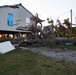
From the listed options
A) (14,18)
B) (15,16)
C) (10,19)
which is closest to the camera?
(10,19)

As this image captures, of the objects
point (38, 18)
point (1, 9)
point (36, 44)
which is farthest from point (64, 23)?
point (36, 44)

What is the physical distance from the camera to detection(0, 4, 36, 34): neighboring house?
31.1 meters

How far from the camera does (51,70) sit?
793cm

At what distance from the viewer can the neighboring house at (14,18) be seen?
31.1 meters

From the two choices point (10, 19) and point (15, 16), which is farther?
point (15, 16)

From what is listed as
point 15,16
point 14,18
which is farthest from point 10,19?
point 15,16


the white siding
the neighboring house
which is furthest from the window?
the white siding

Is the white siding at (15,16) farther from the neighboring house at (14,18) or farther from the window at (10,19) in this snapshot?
the window at (10,19)

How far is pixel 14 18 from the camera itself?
110 feet

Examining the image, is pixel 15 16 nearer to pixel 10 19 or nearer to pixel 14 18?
pixel 14 18

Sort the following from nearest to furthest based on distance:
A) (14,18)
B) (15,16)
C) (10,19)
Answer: (10,19)
(14,18)
(15,16)

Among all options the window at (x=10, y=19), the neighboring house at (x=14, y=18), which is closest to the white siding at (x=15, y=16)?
the neighboring house at (x=14, y=18)

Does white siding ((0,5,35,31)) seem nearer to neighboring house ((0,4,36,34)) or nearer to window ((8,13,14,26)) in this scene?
neighboring house ((0,4,36,34))

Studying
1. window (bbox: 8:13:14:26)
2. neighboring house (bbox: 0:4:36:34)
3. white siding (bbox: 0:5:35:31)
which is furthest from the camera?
window (bbox: 8:13:14:26)
